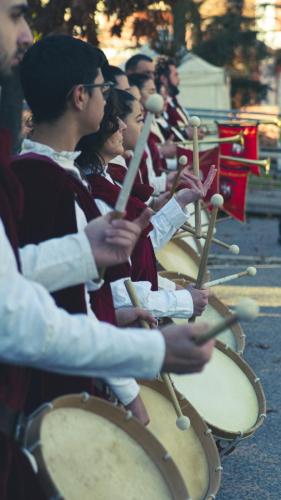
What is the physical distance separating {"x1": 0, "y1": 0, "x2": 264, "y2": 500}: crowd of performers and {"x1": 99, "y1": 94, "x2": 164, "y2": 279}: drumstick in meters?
0.04

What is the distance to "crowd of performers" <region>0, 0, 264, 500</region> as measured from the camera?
2.32 meters

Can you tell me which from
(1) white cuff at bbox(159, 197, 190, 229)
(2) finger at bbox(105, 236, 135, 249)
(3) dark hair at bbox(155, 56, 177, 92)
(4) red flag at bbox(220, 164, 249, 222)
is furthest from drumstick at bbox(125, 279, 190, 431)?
(3) dark hair at bbox(155, 56, 177, 92)

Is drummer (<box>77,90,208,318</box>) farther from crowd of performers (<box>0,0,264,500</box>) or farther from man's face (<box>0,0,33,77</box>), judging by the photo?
man's face (<box>0,0,33,77</box>)

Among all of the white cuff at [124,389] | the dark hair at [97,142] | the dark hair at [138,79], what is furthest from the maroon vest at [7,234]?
the dark hair at [138,79]

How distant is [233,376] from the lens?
194 inches

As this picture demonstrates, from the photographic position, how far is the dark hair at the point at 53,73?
3.10 metres

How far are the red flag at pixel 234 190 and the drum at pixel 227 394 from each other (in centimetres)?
531

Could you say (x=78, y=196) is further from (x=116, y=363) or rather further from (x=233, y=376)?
(x=233, y=376)

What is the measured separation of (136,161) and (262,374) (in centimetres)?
439

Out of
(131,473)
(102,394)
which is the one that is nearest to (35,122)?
(102,394)

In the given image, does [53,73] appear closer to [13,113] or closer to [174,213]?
[174,213]

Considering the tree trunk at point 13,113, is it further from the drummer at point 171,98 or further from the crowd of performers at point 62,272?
the crowd of performers at point 62,272

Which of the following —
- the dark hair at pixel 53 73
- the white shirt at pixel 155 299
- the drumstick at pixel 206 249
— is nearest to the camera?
the dark hair at pixel 53 73

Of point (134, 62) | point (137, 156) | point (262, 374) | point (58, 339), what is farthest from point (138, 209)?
point (134, 62)
